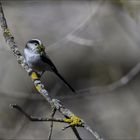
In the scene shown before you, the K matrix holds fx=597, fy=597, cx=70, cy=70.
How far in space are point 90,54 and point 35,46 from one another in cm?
416

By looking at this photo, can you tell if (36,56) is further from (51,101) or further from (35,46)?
(51,101)

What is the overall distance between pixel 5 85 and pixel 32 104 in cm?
57

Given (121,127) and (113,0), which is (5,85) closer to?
(121,127)

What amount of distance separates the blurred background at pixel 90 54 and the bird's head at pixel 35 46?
2.47 m

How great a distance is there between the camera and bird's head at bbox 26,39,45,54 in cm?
286

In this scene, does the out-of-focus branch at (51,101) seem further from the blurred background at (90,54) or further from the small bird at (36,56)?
the blurred background at (90,54)

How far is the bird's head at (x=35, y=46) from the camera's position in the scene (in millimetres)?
2858

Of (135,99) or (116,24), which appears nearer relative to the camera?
(135,99)

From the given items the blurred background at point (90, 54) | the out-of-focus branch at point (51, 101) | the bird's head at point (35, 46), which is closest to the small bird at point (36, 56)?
the bird's head at point (35, 46)

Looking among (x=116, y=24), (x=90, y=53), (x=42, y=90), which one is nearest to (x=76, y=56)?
(x=90, y=53)

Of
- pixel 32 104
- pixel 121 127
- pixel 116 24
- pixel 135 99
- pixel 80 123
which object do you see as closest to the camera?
pixel 80 123

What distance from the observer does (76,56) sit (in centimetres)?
708

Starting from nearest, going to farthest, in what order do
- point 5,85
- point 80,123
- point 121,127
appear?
point 80,123 < point 5,85 < point 121,127

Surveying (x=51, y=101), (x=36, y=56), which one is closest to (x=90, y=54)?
(x=36, y=56)
